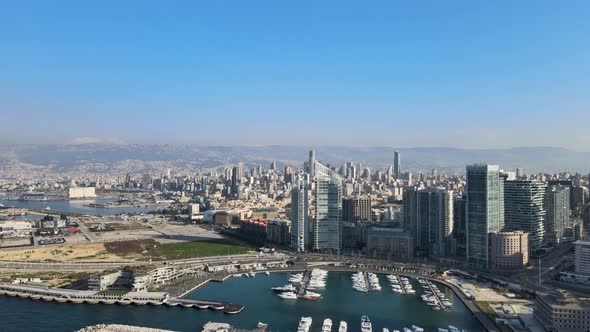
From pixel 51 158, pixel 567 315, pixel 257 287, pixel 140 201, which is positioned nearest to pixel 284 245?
pixel 257 287

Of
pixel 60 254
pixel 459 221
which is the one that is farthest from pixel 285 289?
pixel 459 221

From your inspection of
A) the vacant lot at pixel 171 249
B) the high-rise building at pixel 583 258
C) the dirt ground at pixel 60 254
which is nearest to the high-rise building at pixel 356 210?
the vacant lot at pixel 171 249

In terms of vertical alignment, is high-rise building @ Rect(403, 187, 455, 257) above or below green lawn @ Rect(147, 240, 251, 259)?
above

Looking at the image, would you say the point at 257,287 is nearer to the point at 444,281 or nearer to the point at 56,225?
the point at 444,281

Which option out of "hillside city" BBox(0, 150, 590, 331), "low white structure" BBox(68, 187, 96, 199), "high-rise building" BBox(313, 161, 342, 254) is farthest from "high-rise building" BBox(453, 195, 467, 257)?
"low white structure" BBox(68, 187, 96, 199)

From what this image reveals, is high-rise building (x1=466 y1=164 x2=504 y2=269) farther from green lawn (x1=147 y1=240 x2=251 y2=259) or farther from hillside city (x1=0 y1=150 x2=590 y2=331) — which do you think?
green lawn (x1=147 y1=240 x2=251 y2=259)

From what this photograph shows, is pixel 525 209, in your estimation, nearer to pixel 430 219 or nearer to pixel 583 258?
pixel 430 219

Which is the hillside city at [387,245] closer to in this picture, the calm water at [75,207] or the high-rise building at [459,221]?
the high-rise building at [459,221]
